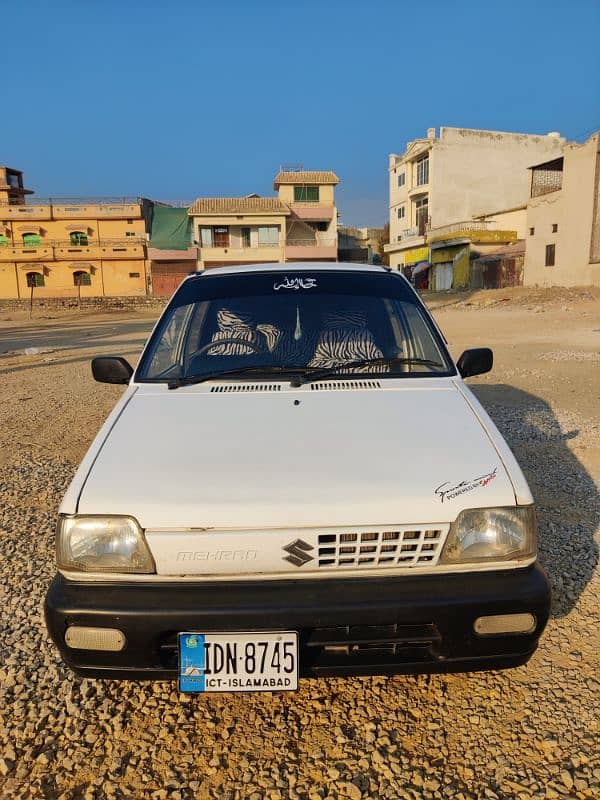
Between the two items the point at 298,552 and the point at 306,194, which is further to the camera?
the point at 306,194

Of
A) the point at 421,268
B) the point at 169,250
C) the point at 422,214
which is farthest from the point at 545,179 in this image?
the point at 169,250

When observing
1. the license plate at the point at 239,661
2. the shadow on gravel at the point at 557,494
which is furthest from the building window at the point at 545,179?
the license plate at the point at 239,661

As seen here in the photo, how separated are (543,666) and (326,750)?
102 cm

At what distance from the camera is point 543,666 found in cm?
234

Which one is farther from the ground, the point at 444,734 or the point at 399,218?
the point at 399,218

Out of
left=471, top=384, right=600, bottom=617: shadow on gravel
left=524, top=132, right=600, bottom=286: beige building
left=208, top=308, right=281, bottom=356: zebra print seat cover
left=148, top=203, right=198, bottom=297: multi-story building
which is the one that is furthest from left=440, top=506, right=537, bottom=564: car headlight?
left=148, top=203, right=198, bottom=297: multi-story building

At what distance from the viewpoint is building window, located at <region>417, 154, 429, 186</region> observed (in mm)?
48022

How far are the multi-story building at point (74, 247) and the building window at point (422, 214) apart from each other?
2402 centimetres

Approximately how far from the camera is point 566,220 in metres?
30.5

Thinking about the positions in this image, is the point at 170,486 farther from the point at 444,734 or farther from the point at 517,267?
the point at 517,267

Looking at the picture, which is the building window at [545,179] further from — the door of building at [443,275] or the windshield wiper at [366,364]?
the windshield wiper at [366,364]

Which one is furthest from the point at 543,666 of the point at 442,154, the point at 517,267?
the point at 442,154

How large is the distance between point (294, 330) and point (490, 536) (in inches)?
61.7

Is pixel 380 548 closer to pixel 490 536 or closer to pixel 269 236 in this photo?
pixel 490 536
